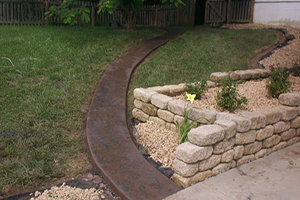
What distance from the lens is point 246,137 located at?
3.82 m

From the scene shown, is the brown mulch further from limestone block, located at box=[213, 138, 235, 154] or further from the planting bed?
limestone block, located at box=[213, 138, 235, 154]

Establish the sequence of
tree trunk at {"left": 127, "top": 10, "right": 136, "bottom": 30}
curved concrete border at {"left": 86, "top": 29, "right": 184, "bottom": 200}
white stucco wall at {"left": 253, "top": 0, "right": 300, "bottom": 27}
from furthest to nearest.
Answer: white stucco wall at {"left": 253, "top": 0, "right": 300, "bottom": 27}, tree trunk at {"left": 127, "top": 10, "right": 136, "bottom": 30}, curved concrete border at {"left": 86, "top": 29, "right": 184, "bottom": 200}

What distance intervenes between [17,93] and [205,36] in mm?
6809

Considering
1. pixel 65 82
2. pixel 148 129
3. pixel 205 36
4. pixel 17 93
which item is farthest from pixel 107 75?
Result: pixel 205 36

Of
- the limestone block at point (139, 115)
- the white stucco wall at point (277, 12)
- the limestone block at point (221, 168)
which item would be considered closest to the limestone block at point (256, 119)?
the limestone block at point (221, 168)

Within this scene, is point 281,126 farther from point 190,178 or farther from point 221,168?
point 190,178

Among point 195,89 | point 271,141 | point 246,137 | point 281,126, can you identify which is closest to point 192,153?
point 246,137

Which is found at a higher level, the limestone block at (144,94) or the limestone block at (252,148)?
the limestone block at (144,94)

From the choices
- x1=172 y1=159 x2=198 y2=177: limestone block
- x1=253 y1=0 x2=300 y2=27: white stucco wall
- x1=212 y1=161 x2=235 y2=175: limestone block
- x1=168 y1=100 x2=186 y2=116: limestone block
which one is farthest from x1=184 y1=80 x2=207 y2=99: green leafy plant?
x1=253 y1=0 x2=300 y2=27: white stucco wall

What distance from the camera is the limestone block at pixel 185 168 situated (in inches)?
129

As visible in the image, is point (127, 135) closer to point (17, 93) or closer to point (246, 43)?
point (17, 93)

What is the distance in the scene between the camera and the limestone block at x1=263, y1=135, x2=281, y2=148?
13.6ft

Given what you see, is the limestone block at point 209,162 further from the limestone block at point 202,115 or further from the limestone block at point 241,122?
the limestone block at point 202,115

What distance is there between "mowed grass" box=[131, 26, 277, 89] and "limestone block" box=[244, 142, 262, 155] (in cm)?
191
